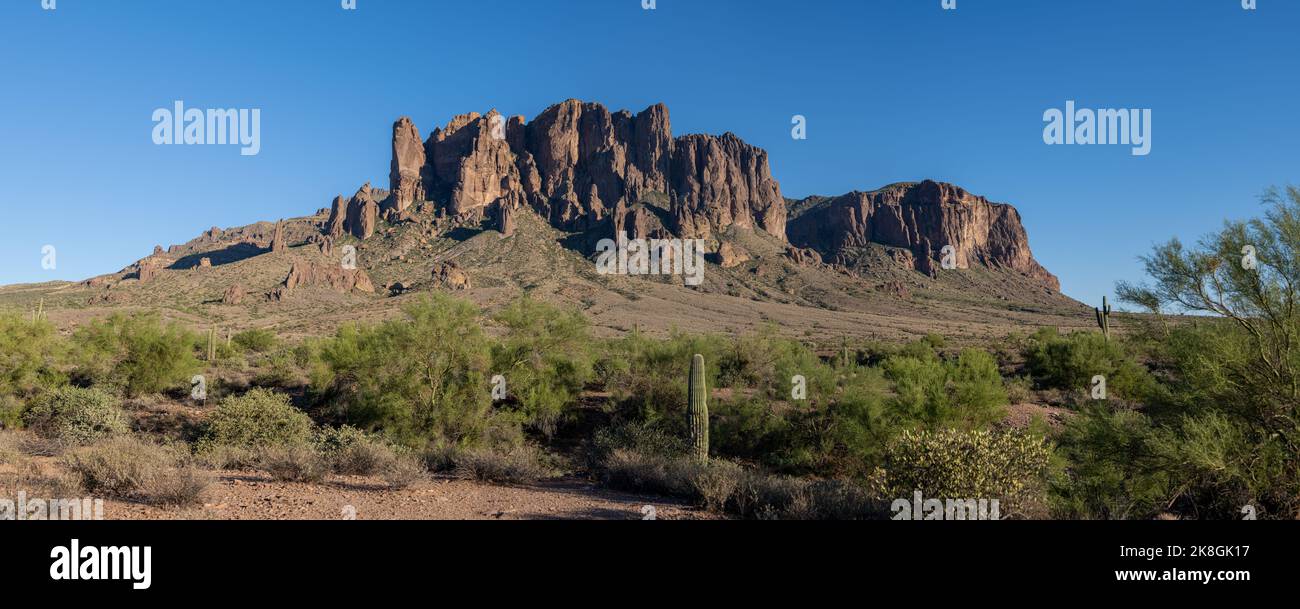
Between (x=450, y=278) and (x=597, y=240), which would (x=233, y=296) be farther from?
(x=597, y=240)

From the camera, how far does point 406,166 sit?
369 ft

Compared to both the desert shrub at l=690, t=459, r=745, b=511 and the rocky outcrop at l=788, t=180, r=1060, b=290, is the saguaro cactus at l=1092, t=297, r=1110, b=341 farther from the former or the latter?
the rocky outcrop at l=788, t=180, r=1060, b=290

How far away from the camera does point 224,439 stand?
39.1 feet

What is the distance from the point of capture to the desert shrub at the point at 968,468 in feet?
22.1

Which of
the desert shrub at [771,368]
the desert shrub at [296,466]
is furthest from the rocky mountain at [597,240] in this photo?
the desert shrub at [296,466]

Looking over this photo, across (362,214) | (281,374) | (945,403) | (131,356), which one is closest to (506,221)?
(362,214)

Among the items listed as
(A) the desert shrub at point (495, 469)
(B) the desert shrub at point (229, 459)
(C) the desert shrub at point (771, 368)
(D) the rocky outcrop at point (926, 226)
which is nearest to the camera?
(A) the desert shrub at point (495, 469)

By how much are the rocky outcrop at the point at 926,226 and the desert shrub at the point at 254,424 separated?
115 m

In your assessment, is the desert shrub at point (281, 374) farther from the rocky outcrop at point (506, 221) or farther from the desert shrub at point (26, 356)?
the rocky outcrop at point (506, 221)

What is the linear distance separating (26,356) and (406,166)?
103 m

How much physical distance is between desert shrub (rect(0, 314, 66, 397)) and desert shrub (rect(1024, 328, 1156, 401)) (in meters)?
32.0

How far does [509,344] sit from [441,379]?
234 centimetres

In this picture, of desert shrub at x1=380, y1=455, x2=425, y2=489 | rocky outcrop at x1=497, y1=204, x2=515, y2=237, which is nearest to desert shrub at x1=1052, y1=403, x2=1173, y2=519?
desert shrub at x1=380, y1=455, x2=425, y2=489
